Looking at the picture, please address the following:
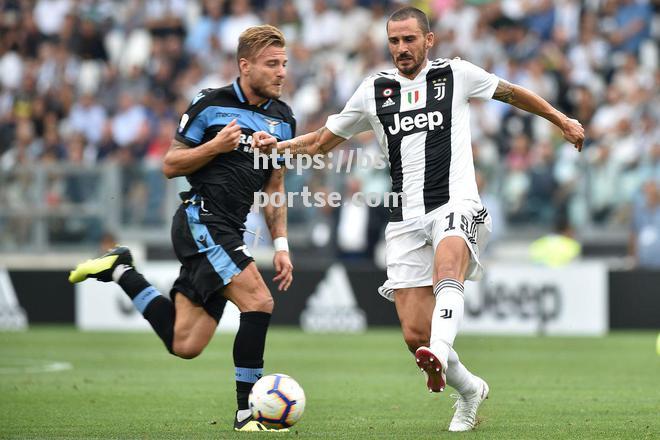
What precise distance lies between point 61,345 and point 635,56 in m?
10.6

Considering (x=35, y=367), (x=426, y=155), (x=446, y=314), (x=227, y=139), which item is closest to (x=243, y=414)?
(x=446, y=314)

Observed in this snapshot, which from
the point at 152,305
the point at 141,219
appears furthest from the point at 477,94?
the point at 141,219

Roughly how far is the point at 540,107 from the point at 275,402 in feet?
8.41

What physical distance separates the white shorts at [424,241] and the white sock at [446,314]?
14.0 inches

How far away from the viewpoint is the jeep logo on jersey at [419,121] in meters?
8.13

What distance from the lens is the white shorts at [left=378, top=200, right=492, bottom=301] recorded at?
313 inches

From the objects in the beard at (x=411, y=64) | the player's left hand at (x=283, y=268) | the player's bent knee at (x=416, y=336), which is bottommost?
the player's bent knee at (x=416, y=336)

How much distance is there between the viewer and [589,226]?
19.0 metres

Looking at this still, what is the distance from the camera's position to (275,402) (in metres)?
7.70

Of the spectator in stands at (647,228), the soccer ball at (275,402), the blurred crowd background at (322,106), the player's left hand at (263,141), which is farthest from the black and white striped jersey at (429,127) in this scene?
the spectator in stands at (647,228)

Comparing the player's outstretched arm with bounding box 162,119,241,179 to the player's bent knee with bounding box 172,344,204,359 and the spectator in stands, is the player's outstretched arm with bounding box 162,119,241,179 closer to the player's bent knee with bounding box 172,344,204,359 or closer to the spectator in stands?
the player's bent knee with bounding box 172,344,204,359

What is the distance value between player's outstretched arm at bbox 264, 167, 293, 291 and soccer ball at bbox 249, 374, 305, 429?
0.86 m

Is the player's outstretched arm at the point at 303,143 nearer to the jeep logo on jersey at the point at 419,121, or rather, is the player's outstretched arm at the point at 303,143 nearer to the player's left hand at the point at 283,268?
the jeep logo on jersey at the point at 419,121

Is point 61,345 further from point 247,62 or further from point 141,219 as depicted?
point 247,62
